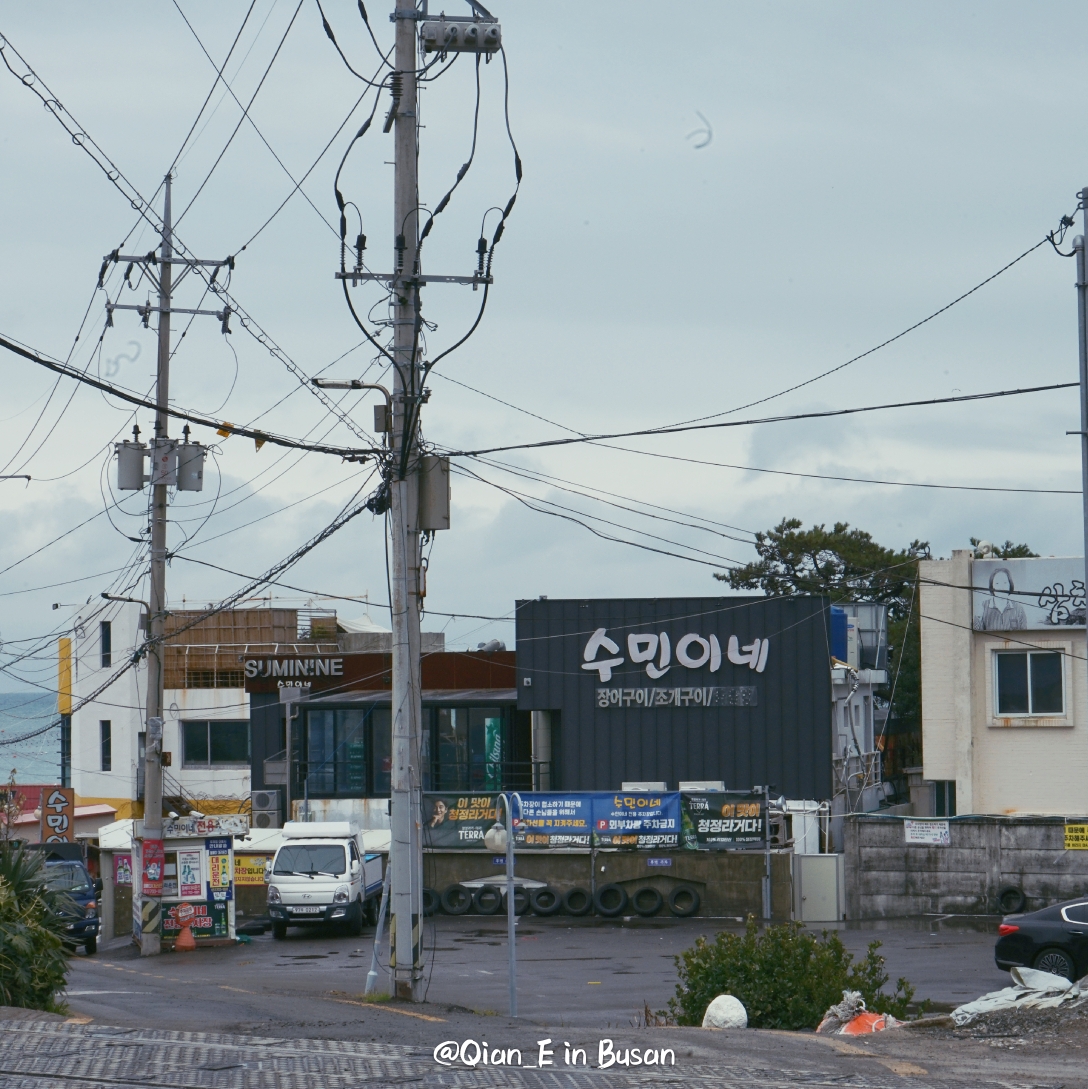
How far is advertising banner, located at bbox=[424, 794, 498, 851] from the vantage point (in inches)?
1287

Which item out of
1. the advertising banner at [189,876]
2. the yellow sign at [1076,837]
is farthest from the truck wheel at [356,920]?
the yellow sign at [1076,837]

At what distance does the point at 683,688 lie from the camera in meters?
37.0

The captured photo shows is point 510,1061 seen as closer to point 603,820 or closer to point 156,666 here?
point 156,666

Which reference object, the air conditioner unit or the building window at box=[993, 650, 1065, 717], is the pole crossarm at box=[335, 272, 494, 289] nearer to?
the building window at box=[993, 650, 1065, 717]

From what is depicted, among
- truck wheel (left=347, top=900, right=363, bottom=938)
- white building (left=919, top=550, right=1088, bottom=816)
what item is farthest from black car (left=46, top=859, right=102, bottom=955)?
white building (left=919, top=550, right=1088, bottom=816)

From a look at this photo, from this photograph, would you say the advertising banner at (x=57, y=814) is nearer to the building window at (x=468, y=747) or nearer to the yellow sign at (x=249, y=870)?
the yellow sign at (x=249, y=870)

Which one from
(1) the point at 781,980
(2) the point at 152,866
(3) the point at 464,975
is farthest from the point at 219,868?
(1) the point at 781,980

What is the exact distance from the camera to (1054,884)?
28500 millimetres

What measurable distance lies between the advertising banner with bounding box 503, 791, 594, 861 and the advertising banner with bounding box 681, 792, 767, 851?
7.39ft

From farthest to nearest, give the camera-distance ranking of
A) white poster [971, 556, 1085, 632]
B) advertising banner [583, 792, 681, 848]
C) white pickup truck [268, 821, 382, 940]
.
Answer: white poster [971, 556, 1085, 632]
advertising banner [583, 792, 681, 848]
white pickup truck [268, 821, 382, 940]

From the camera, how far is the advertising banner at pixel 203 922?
27.4 m

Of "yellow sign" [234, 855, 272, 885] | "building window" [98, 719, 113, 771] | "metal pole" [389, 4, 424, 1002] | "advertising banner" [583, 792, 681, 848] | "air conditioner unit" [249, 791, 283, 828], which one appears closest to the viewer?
"metal pole" [389, 4, 424, 1002]

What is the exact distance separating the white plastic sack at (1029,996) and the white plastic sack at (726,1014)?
A: 1.87 m

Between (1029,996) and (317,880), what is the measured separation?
56.7 ft
